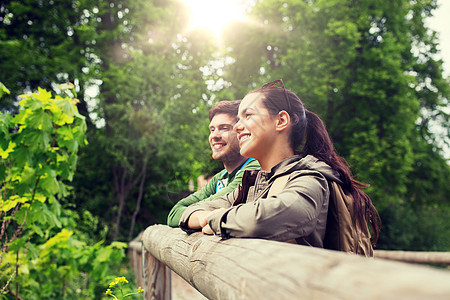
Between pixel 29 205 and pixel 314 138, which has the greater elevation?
pixel 314 138

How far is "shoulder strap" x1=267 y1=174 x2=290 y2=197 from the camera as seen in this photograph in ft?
4.97

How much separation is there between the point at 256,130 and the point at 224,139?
945 millimetres

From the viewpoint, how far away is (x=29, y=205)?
344 centimetres

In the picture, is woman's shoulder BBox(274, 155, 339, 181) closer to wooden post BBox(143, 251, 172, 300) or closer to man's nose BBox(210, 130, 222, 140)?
man's nose BBox(210, 130, 222, 140)

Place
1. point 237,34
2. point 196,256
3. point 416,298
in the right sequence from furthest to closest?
point 237,34
point 196,256
point 416,298

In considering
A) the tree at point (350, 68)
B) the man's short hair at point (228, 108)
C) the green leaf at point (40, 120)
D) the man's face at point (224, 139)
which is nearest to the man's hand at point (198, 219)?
the man's face at point (224, 139)

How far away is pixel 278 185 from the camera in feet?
5.08

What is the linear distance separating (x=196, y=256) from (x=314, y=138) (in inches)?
30.2

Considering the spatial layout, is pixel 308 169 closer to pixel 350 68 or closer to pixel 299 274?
pixel 299 274

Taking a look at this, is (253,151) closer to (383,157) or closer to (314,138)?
(314,138)

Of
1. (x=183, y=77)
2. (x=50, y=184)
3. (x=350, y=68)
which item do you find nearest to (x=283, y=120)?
(x=50, y=184)

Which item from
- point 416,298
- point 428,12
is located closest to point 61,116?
point 416,298

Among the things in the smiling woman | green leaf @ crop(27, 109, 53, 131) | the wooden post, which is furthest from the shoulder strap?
the smiling woman

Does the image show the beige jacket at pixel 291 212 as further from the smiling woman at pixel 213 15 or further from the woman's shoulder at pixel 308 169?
the smiling woman at pixel 213 15
